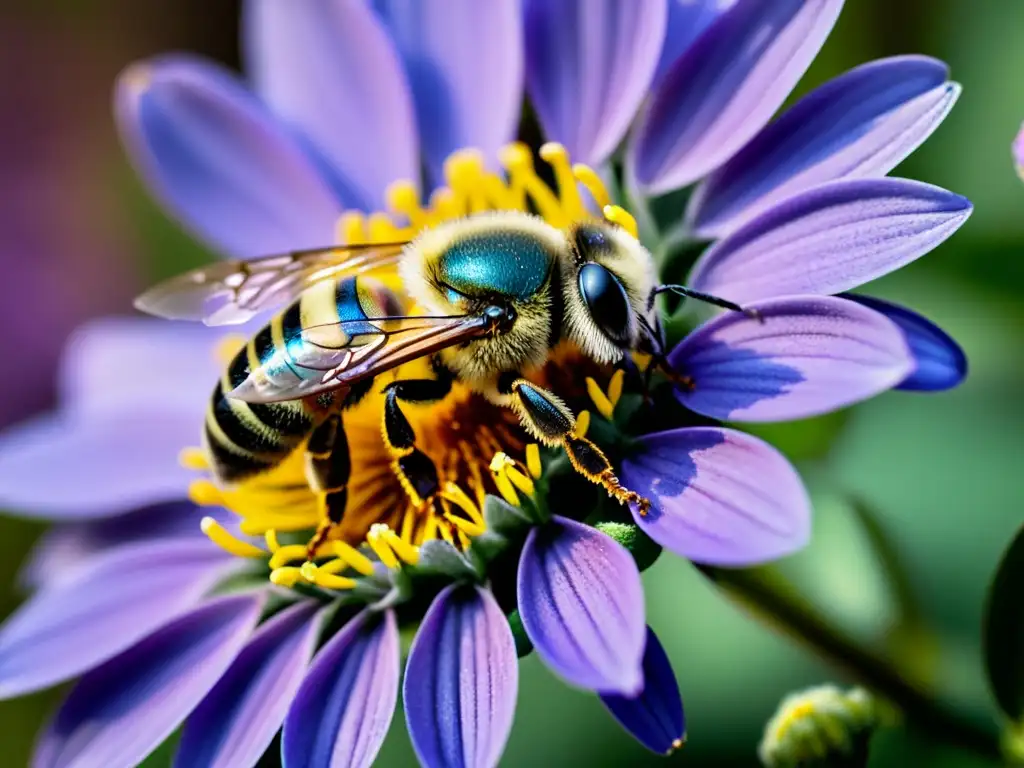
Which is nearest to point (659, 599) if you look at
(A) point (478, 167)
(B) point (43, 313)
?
(A) point (478, 167)

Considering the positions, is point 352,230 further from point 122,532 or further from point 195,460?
point 122,532

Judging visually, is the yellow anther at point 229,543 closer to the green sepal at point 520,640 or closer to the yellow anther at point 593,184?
the green sepal at point 520,640

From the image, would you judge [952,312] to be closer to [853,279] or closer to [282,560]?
[853,279]

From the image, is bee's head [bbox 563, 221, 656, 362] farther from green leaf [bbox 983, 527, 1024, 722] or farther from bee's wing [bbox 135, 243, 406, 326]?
green leaf [bbox 983, 527, 1024, 722]

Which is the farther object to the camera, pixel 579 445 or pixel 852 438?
pixel 852 438

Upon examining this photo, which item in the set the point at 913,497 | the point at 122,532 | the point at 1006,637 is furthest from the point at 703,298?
the point at 122,532

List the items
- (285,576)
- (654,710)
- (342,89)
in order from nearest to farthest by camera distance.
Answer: (654,710) < (285,576) < (342,89)
